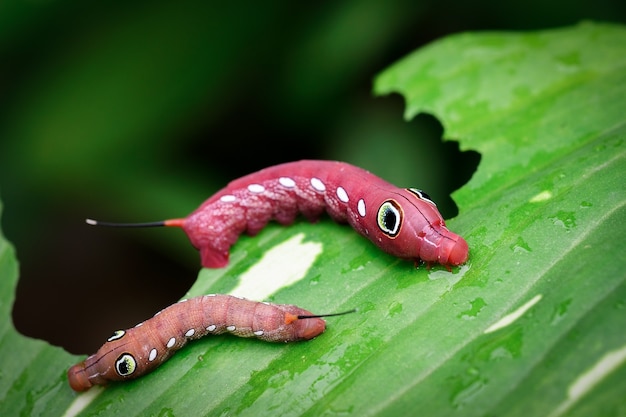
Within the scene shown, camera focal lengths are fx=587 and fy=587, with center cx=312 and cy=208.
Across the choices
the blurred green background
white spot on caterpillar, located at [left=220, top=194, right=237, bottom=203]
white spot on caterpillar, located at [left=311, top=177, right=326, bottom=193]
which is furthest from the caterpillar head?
the blurred green background

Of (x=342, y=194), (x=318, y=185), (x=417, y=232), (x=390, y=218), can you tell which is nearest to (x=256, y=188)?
(x=318, y=185)

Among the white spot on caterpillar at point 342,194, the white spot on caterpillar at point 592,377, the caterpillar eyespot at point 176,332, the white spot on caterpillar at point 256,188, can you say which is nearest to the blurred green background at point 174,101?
the white spot on caterpillar at point 256,188

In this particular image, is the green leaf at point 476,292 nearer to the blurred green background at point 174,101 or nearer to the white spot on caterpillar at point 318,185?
the white spot on caterpillar at point 318,185

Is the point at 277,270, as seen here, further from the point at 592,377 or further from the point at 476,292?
the point at 592,377

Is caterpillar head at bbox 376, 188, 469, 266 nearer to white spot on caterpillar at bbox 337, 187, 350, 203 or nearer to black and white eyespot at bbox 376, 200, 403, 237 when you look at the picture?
black and white eyespot at bbox 376, 200, 403, 237

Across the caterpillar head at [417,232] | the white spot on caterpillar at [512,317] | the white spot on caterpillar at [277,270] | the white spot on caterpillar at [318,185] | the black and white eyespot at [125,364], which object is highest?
the white spot on caterpillar at [318,185]

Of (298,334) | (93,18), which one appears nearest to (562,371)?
(298,334)
